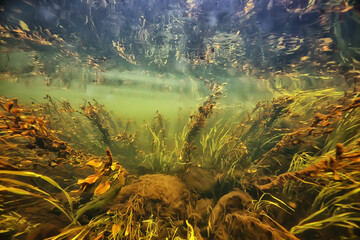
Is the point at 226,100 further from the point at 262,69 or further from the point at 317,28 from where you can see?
the point at 317,28

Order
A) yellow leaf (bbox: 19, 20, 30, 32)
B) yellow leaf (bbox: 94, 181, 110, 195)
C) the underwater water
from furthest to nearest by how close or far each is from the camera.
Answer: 1. yellow leaf (bbox: 19, 20, 30, 32)
2. the underwater water
3. yellow leaf (bbox: 94, 181, 110, 195)

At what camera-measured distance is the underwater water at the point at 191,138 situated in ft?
6.30

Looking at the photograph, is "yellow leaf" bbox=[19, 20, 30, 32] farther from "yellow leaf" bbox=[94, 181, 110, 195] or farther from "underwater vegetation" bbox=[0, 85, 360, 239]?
"yellow leaf" bbox=[94, 181, 110, 195]

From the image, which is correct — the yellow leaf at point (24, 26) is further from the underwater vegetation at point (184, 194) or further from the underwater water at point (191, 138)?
the underwater vegetation at point (184, 194)

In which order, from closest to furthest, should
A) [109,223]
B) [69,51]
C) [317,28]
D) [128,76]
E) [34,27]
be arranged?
[109,223]
[317,28]
[34,27]
[69,51]
[128,76]

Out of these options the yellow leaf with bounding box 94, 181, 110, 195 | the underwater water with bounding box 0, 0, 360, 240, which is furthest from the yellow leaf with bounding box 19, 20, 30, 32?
the yellow leaf with bounding box 94, 181, 110, 195

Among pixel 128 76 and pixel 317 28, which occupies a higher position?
pixel 317 28

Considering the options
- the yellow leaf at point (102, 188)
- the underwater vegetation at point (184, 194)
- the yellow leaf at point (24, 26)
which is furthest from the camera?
the yellow leaf at point (24, 26)

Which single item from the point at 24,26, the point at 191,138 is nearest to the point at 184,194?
the point at 191,138

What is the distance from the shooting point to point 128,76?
1366 cm

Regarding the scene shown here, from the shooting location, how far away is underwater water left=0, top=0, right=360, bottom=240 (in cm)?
192

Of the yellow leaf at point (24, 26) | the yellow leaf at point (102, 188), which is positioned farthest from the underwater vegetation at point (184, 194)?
the yellow leaf at point (24, 26)

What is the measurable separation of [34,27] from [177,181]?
920cm

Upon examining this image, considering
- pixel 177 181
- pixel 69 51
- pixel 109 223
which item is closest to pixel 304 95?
pixel 177 181
